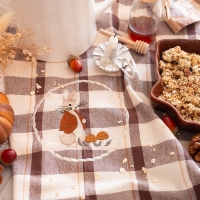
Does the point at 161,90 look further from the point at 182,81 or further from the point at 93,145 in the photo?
the point at 93,145

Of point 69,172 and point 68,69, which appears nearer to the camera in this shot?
point 69,172

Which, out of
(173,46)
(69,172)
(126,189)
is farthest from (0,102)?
(173,46)

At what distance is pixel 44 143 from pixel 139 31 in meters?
0.38

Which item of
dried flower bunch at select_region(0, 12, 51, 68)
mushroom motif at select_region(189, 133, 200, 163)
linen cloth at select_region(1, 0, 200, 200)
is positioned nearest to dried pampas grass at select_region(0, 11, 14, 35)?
dried flower bunch at select_region(0, 12, 51, 68)

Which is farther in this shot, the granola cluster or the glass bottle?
the glass bottle

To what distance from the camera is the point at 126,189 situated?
24.1 inches

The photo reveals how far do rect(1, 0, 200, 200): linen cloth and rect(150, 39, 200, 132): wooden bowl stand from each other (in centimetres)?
3

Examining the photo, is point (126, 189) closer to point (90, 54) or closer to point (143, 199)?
point (143, 199)

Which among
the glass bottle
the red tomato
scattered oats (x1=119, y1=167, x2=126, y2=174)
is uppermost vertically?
the glass bottle

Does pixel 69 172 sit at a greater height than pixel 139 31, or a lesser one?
lesser

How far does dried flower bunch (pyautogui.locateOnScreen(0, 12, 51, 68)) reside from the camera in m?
0.67

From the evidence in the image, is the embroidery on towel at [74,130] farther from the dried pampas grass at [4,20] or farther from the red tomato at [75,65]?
the dried pampas grass at [4,20]

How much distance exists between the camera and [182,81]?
0.72 metres

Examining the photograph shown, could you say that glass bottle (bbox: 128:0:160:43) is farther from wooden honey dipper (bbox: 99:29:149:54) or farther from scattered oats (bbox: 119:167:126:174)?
scattered oats (bbox: 119:167:126:174)
